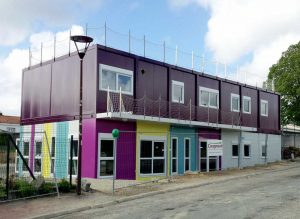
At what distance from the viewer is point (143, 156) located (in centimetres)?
2273

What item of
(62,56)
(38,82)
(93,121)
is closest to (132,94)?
→ (93,121)

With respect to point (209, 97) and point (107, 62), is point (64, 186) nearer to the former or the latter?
point (107, 62)

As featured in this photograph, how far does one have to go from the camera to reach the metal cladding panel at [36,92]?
2398cm

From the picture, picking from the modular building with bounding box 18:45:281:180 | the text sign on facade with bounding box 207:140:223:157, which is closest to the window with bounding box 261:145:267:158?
the modular building with bounding box 18:45:281:180

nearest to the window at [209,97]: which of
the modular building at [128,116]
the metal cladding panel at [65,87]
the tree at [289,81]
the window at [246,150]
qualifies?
the modular building at [128,116]

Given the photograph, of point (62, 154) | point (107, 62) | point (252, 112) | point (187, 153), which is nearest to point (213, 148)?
point (187, 153)

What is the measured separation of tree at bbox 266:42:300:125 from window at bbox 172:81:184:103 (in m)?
21.5

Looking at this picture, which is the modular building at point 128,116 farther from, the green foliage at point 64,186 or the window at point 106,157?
the green foliage at point 64,186

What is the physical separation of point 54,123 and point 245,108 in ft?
49.3

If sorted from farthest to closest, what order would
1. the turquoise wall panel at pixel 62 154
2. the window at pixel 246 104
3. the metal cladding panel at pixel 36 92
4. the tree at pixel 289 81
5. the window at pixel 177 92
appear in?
the tree at pixel 289 81 < the window at pixel 246 104 < the window at pixel 177 92 < the metal cladding panel at pixel 36 92 < the turquoise wall panel at pixel 62 154

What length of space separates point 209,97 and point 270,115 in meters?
9.53

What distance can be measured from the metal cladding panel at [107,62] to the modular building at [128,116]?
0.02 meters

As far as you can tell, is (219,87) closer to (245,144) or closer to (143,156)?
(245,144)

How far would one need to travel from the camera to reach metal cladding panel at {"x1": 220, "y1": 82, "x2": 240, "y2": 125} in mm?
29250
